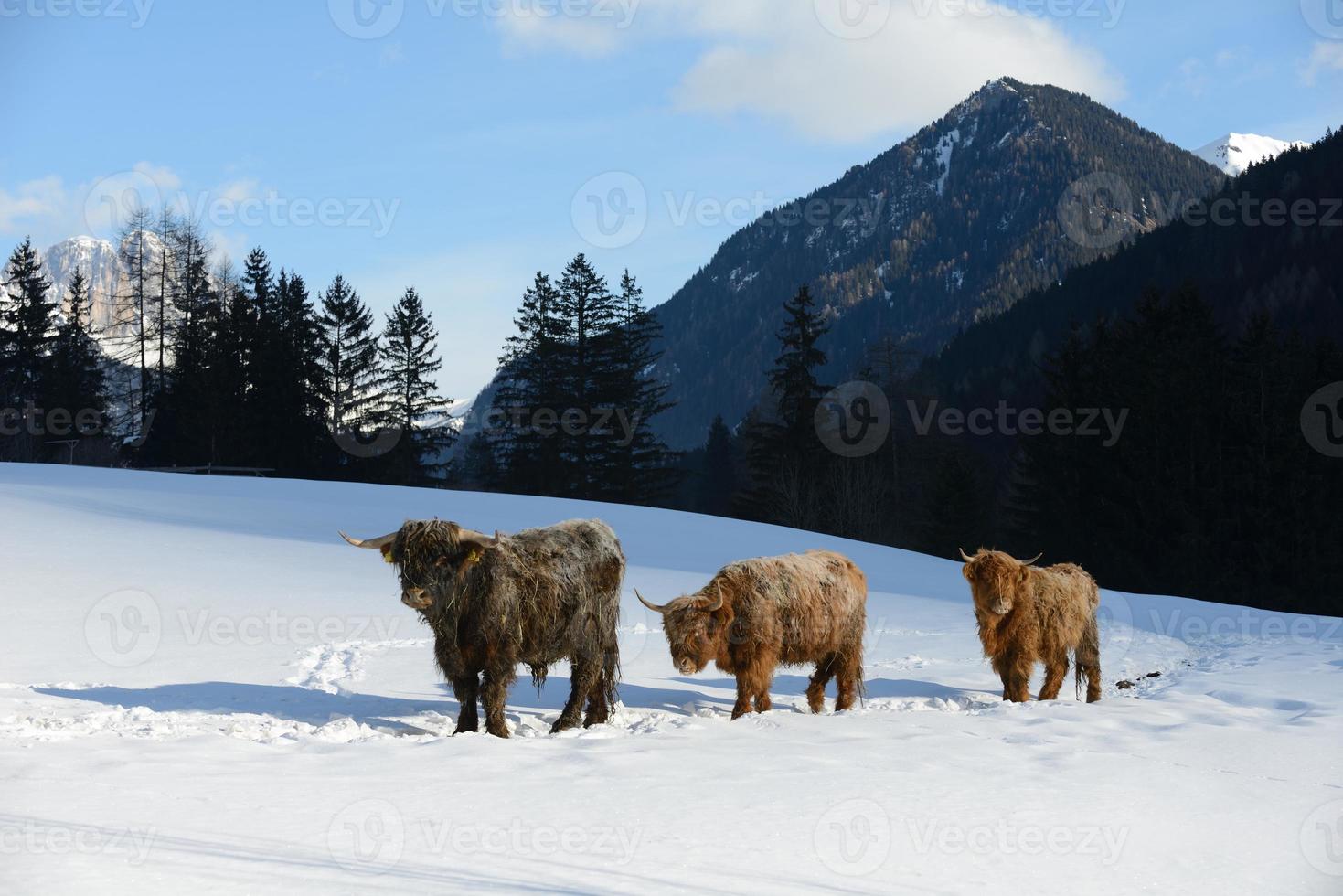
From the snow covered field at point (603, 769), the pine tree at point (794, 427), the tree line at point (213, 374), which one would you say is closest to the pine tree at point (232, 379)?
the tree line at point (213, 374)

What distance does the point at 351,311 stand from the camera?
49.5 meters

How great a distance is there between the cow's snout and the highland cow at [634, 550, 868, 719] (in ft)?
6.19

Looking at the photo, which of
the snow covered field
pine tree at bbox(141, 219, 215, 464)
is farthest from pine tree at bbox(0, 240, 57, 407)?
the snow covered field

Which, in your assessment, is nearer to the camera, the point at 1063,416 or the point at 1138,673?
the point at 1138,673

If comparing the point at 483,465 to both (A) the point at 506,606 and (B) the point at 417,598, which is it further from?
(B) the point at 417,598

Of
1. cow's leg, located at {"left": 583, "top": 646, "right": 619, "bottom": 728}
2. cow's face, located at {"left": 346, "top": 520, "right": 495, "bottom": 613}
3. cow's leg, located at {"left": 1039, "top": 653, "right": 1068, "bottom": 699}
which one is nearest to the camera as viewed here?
cow's face, located at {"left": 346, "top": 520, "right": 495, "bottom": 613}

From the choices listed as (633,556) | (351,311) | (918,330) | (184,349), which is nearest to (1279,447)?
(633,556)

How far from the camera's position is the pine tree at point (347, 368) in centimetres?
4797

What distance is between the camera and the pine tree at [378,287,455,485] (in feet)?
154

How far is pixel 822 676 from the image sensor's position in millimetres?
9906

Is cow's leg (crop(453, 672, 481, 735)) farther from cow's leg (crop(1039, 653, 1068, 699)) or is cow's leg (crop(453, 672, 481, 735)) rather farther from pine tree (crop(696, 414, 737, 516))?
pine tree (crop(696, 414, 737, 516))

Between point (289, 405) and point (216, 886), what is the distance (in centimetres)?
4528

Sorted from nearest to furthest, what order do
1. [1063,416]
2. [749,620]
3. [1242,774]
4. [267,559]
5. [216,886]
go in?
1. [216,886]
2. [1242,774]
3. [749,620]
4. [267,559]
5. [1063,416]

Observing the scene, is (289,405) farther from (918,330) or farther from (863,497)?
(918,330)
